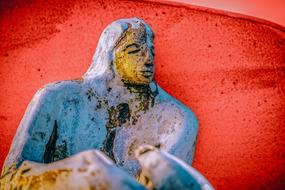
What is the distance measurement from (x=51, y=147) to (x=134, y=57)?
370mm

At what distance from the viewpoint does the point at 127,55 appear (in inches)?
44.8

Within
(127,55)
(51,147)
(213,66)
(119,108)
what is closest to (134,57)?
(127,55)

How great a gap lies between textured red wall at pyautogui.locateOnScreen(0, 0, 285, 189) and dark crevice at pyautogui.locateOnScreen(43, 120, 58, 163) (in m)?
0.66

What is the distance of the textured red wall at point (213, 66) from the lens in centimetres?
167

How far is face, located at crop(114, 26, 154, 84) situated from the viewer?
113 centimetres

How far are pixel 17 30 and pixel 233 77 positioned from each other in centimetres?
102

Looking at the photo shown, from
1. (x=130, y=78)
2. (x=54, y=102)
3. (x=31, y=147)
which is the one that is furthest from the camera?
(x=130, y=78)

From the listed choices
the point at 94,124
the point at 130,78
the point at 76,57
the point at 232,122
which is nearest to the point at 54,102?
the point at 94,124

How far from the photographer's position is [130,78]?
3.79 feet

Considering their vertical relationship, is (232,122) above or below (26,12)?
below

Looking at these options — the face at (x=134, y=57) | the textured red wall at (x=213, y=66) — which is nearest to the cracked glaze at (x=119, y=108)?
the face at (x=134, y=57)

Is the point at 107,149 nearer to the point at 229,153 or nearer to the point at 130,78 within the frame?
the point at 130,78

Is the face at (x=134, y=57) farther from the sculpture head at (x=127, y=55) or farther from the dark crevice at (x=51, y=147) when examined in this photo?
the dark crevice at (x=51, y=147)

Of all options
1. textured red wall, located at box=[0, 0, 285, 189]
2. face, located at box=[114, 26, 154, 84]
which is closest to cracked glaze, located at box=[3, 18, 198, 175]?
face, located at box=[114, 26, 154, 84]
